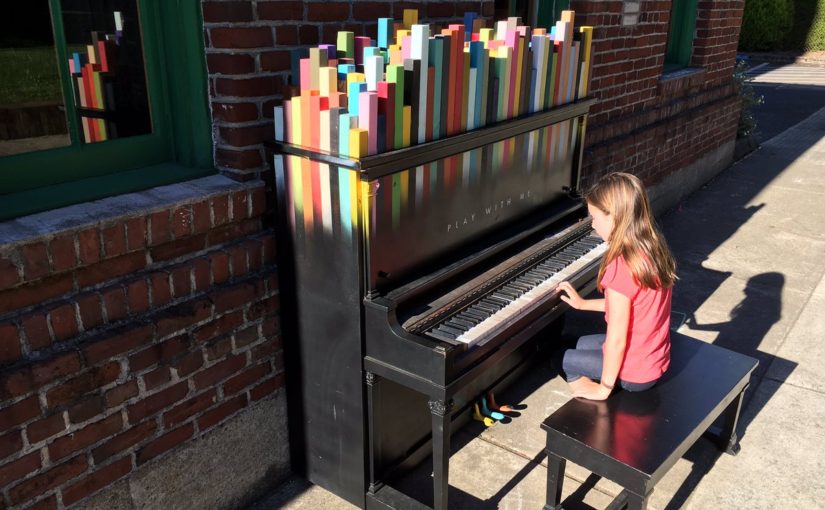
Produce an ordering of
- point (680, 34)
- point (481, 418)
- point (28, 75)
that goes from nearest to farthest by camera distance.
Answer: point (28, 75) → point (481, 418) → point (680, 34)

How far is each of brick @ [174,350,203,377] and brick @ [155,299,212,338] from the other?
5.2 inches

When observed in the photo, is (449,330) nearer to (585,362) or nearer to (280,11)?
(585,362)

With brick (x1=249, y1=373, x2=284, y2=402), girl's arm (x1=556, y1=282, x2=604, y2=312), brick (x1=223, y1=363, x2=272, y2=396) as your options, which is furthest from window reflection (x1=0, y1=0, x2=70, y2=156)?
girl's arm (x1=556, y1=282, x2=604, y2=312)

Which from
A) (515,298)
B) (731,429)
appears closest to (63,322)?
(515,298)

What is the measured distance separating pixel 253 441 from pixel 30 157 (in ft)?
4.89

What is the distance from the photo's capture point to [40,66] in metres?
2.37

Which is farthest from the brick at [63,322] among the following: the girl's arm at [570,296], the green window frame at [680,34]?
the green window frame at [680,34]

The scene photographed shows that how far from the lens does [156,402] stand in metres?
2.66

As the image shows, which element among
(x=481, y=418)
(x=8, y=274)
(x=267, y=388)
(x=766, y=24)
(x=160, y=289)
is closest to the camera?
(x=8, y=274)

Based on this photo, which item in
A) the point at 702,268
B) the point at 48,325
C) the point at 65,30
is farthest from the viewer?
the point at 702,268

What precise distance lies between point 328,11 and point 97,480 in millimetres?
2029

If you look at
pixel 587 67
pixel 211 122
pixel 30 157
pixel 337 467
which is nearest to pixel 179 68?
pixel 211 122

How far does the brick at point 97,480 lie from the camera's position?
8.04 ft

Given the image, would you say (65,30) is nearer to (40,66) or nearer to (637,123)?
(40,66)
